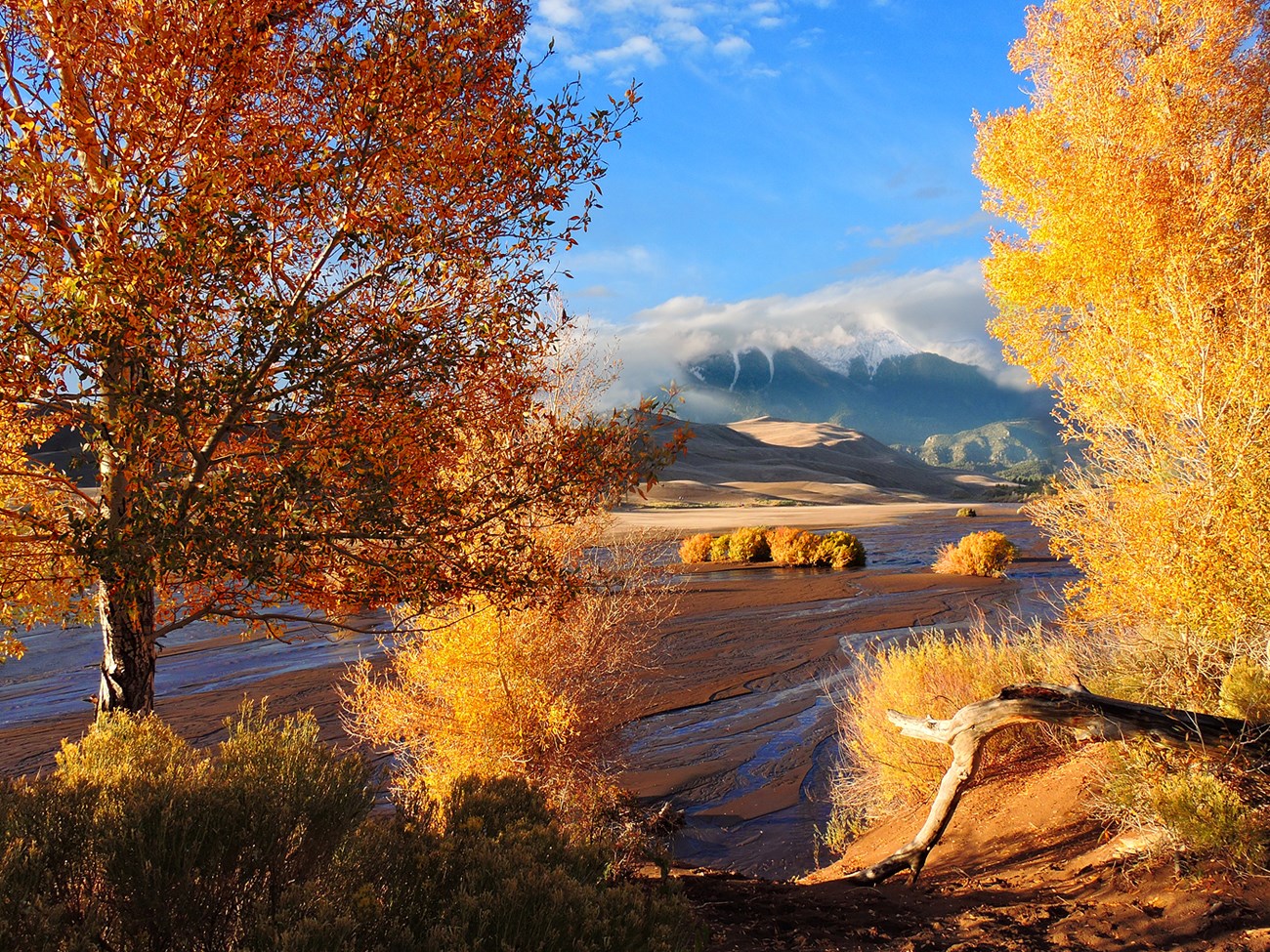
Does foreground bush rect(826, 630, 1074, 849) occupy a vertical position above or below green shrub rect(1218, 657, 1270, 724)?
below

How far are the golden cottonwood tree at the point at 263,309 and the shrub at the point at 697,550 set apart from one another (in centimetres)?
3328

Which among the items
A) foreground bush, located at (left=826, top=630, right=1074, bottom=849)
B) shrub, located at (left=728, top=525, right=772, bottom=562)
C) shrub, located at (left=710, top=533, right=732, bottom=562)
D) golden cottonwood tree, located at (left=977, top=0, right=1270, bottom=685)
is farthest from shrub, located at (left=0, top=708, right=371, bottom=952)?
shrub, located at (left=710, top=533, right=732, bottom=562)

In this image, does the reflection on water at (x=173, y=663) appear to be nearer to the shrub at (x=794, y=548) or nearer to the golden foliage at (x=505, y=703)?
the golden foliage at (x=505, y=703)

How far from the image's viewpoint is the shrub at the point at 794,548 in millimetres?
37781

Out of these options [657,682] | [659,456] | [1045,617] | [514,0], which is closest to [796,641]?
[657,682]

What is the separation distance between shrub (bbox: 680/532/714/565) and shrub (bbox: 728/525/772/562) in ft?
3.67

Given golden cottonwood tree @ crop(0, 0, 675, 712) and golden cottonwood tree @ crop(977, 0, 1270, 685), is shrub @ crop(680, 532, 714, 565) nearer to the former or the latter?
golden cottonwood tree @ crop(977, 0, 1270, 685)

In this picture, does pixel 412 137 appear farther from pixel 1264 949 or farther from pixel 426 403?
pixel 1264 949

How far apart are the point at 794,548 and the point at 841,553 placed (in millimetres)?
2215

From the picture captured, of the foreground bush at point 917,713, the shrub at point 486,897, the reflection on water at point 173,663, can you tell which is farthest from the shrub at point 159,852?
the reflection on water at point 173,663

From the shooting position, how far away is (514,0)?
258 inches

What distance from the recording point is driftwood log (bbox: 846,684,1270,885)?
690 cm

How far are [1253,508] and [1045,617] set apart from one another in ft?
47.4

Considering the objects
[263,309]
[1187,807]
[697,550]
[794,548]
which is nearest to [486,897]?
[263,309]
